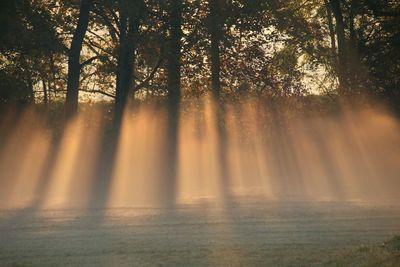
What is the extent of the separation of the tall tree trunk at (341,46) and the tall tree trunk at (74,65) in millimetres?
13338

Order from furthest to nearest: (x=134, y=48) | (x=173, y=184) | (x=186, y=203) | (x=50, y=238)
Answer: (x=134, y=48), (x=173, y=184), (x=186, y=203), (x=50, y=238)

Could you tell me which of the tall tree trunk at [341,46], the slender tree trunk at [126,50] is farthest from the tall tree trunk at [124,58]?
the tall tree trunk at [341,46]

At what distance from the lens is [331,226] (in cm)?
1395

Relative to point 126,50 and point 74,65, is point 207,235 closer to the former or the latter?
point 74,65

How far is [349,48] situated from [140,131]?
41.1ft

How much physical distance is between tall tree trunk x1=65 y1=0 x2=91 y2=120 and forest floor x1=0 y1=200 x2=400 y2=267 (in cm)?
1596

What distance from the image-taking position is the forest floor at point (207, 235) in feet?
34.6

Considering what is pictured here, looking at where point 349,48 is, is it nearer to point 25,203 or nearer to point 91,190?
point 91,190

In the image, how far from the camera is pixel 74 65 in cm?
3303

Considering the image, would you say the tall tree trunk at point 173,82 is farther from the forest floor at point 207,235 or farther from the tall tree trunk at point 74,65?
the forest floor at point 207,235

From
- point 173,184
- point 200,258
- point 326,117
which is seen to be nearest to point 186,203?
point 173,184

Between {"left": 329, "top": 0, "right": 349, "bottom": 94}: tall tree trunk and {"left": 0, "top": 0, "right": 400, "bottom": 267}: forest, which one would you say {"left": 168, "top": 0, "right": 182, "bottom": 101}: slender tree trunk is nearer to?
{"left": 0, "top": 0, "right": 400, "bottom": 267}: forest

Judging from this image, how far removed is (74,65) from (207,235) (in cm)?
2162

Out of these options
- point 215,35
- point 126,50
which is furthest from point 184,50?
point 126,50
